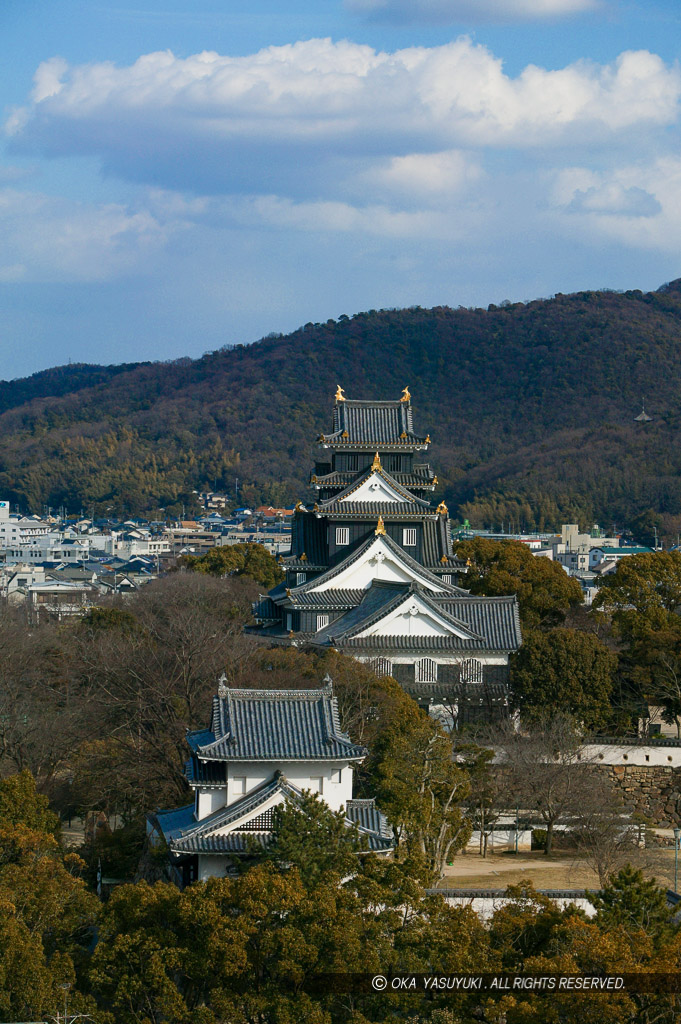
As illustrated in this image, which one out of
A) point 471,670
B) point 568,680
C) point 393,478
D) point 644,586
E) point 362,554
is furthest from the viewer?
point 393,478

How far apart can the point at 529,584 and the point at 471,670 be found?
27.8ft

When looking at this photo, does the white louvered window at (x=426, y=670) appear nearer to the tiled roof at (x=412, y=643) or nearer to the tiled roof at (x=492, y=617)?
the tiled roof at (x=412, y=643)

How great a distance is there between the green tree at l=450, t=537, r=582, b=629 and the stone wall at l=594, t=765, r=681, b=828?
9.44 meters

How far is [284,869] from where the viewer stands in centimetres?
1972

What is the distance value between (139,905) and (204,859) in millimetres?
3232

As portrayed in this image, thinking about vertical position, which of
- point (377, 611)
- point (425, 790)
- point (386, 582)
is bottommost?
point (425, 790)

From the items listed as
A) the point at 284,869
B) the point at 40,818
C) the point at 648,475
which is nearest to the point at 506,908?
the point at 284,869

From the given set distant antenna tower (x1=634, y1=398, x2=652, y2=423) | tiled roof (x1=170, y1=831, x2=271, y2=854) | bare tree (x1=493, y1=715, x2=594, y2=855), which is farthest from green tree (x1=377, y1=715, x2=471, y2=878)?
distant antenna tower (x1=634, y1=398, x2=652, y2=423)

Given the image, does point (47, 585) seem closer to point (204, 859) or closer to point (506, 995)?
point (204, 859)

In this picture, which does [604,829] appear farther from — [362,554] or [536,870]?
[362,554]

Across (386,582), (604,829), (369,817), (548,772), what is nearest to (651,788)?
(548,772)

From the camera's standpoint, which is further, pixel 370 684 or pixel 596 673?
pixel 596 673

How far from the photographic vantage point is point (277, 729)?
2239cm

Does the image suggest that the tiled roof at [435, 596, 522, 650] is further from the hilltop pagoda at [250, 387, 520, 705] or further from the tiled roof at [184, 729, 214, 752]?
the tiled roof at [184, 729, 214, 752]
